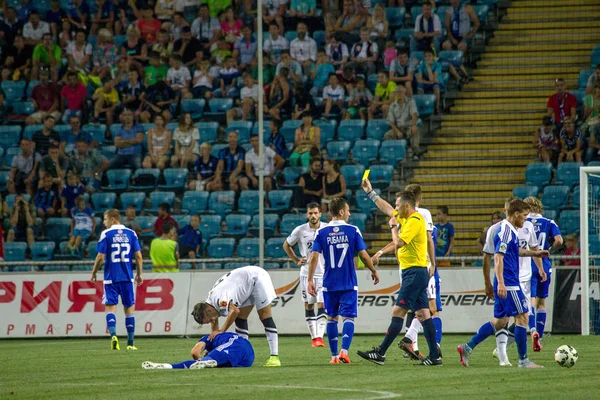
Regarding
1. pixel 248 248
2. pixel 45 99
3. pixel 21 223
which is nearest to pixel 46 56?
pixel 45 99

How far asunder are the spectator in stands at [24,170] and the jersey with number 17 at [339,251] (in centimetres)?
1362

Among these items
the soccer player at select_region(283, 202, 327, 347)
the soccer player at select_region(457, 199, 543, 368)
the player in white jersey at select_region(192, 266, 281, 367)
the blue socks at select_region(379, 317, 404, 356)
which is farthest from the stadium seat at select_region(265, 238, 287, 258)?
the soccer player at select_region(457, 199, 543, 368)

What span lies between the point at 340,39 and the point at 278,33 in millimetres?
1586

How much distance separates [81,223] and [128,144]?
2.72 metres

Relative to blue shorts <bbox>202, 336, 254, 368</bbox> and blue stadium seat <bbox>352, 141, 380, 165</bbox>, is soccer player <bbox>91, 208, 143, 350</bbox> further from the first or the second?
blue stadium seat <bbox>352, 141, 380, 165</bbox>

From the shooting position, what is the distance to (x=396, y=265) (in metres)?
21.9

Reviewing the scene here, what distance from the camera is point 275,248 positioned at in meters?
23.2

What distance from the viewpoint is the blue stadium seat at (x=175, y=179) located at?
25641 millimetres

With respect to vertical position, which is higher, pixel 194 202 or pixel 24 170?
pixel 24 170

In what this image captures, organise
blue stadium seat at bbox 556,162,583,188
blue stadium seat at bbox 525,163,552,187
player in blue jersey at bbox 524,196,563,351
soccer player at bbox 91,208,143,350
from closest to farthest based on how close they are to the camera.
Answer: player in blue jersey at bbox 524,196,563,351
soccer player at bbox 91,208,143,350
blue stadium seat at bbox 556,162,583,188
blue stadium seat at bbox 525,163,552,187

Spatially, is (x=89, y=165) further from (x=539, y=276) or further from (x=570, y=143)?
(x=539, y=276)

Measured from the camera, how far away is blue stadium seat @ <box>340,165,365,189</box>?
24312mm

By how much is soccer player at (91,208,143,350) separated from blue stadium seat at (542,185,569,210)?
8943 millimetres

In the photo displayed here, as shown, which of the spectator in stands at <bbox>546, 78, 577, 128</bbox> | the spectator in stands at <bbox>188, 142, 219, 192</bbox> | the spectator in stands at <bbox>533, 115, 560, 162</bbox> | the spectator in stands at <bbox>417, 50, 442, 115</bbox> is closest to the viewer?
the spectator in stands at <bbox>533, 115, 560, 162</bbox>
